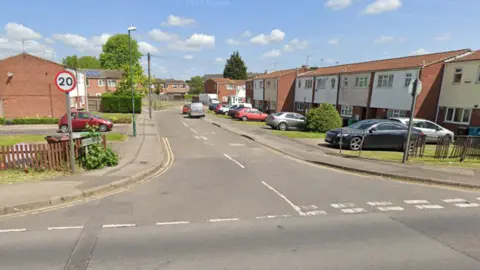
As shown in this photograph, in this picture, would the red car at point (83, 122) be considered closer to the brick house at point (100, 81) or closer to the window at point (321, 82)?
the window at point (321, 82)

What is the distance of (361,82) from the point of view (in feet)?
90.3

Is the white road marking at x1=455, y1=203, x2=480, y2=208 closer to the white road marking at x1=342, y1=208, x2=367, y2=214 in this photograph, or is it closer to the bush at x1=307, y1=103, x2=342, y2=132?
the white road marking at x1=342, y1=208, x2=367, y2=214

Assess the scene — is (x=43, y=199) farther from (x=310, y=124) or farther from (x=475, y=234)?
(x=310, y=124)

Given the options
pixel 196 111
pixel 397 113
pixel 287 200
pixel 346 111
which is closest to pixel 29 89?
pixel 196 111

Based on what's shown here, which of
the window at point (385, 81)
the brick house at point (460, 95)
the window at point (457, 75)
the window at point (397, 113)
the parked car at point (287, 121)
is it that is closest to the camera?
the brick house at point (460, 95)

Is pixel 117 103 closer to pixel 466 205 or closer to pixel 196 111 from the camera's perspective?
pixel 196 111

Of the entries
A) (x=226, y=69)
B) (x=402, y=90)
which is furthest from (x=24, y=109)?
(x=226, y=69)

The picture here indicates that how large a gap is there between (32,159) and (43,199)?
3.14m

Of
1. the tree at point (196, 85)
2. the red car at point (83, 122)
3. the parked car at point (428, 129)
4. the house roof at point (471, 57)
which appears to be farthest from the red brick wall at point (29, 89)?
the tree at point (196, 85)

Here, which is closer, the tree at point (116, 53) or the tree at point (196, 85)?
the tree at point (116, 53)

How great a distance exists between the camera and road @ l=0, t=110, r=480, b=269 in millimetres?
4086

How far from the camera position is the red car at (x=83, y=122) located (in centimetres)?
1997

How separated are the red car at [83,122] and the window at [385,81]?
23966 mm

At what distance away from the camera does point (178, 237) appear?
15.6 feet
